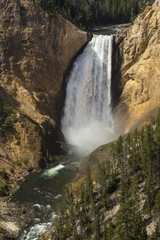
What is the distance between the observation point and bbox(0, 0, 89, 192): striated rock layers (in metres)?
40.5

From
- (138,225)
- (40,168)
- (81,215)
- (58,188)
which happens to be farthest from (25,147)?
(138,225)

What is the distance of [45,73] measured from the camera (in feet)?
168

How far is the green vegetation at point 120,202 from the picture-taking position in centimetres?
1661

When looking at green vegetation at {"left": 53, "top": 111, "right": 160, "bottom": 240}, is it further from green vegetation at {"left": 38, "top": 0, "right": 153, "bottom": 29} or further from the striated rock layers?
green vegetation at {"left": 38, "top": 0, "right": 153, "bottom": 29}

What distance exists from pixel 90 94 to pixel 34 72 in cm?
1305

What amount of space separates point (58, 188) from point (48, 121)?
55.6 feet

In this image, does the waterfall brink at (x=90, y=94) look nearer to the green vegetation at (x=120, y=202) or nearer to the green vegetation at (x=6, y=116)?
the green vegetation at (x=6, y=116)

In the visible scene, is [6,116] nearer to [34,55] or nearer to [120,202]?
[34,55]

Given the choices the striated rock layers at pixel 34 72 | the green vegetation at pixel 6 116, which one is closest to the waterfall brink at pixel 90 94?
the striated rock layers at pixel 34 72

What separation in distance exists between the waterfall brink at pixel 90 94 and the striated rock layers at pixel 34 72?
2.55 m

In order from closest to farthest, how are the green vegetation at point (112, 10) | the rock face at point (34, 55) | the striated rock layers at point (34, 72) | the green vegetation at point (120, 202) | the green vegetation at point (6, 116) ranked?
the green vegetation at point (120, 202) → the green vegetation at point (6, 116) → the striated rock layers at point (34, 72) → the rock face at point (34, 55) → the green vegetation at point (112, 10)

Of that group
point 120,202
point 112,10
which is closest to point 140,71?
point 120,202

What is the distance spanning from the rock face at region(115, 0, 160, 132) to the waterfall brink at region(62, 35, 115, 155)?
363 cm

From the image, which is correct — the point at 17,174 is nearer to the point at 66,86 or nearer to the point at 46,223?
the point at 46,223
